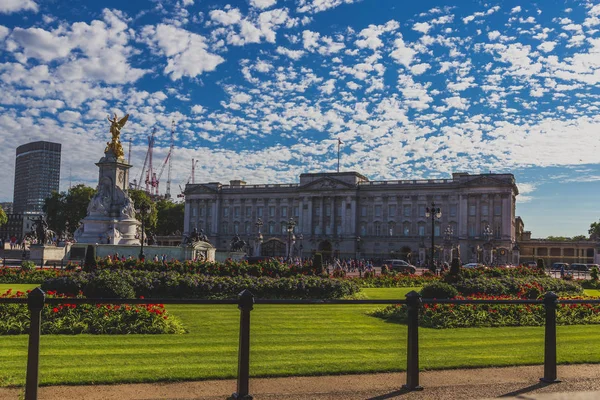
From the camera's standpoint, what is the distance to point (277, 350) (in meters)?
10.6

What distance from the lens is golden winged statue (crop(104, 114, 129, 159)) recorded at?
53531 mm

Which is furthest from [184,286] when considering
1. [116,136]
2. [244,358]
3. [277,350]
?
[116,136]

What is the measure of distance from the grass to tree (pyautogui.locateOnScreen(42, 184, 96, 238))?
87.2 meters

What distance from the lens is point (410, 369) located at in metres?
7.84

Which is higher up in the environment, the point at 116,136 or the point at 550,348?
the point at 116,136

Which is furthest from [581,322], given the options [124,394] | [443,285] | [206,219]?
[206,219]

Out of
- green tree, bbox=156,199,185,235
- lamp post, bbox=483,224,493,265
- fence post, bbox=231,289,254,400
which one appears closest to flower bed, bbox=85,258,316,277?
fence post, bbox=231,289,254,400

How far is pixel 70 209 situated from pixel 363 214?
53.8 meters

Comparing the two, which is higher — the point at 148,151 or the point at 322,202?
the point at 148,151

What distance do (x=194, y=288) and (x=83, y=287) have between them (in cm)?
400

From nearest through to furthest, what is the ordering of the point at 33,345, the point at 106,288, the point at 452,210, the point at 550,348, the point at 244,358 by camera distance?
the point at 33,345
the point at 244,358
the point at 550,348
the point at 106,288
the point at 452,210

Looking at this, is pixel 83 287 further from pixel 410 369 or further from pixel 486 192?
pixel 486 192

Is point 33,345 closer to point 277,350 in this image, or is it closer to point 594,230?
point 277,350

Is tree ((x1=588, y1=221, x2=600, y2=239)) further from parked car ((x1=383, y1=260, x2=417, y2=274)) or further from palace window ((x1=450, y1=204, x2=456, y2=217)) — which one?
parked car ((x1=383, y1=260, x2=417, y2=274))
